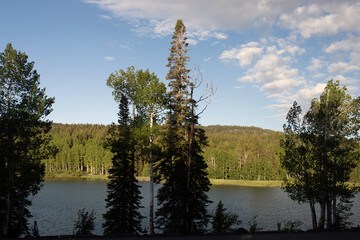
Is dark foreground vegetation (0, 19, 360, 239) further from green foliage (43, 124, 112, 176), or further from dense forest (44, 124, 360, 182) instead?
green foliage (43, 124, 112, 176)

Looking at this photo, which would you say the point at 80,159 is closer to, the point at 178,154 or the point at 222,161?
the point at 222,161

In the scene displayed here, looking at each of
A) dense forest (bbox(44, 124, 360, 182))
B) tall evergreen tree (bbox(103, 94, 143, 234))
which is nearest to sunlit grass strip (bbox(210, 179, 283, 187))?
dense forest (bbox(44, 124, 360, 182))

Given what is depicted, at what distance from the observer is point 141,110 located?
956 inches

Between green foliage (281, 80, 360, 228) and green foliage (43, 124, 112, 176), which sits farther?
green foliage (43, 124, 112, 176)

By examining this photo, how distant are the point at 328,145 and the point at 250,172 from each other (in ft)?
289

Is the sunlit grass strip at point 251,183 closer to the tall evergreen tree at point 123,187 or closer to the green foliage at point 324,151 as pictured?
the green foliage at point 324,151

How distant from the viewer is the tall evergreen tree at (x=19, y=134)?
1975cm

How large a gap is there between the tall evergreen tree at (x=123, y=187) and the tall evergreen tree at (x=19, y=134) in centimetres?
580

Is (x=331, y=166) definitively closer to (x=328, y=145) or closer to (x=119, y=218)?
(x=328, y=145)

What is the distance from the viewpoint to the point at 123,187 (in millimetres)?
25016

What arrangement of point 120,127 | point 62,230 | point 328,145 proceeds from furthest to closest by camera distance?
point 62,230 < point 120,127 < point 328,145

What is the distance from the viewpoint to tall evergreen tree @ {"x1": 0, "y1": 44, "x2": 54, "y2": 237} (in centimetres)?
1975

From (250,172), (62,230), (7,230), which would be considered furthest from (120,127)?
(250,172)

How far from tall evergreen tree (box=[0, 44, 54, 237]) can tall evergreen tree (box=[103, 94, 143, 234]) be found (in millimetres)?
5797
